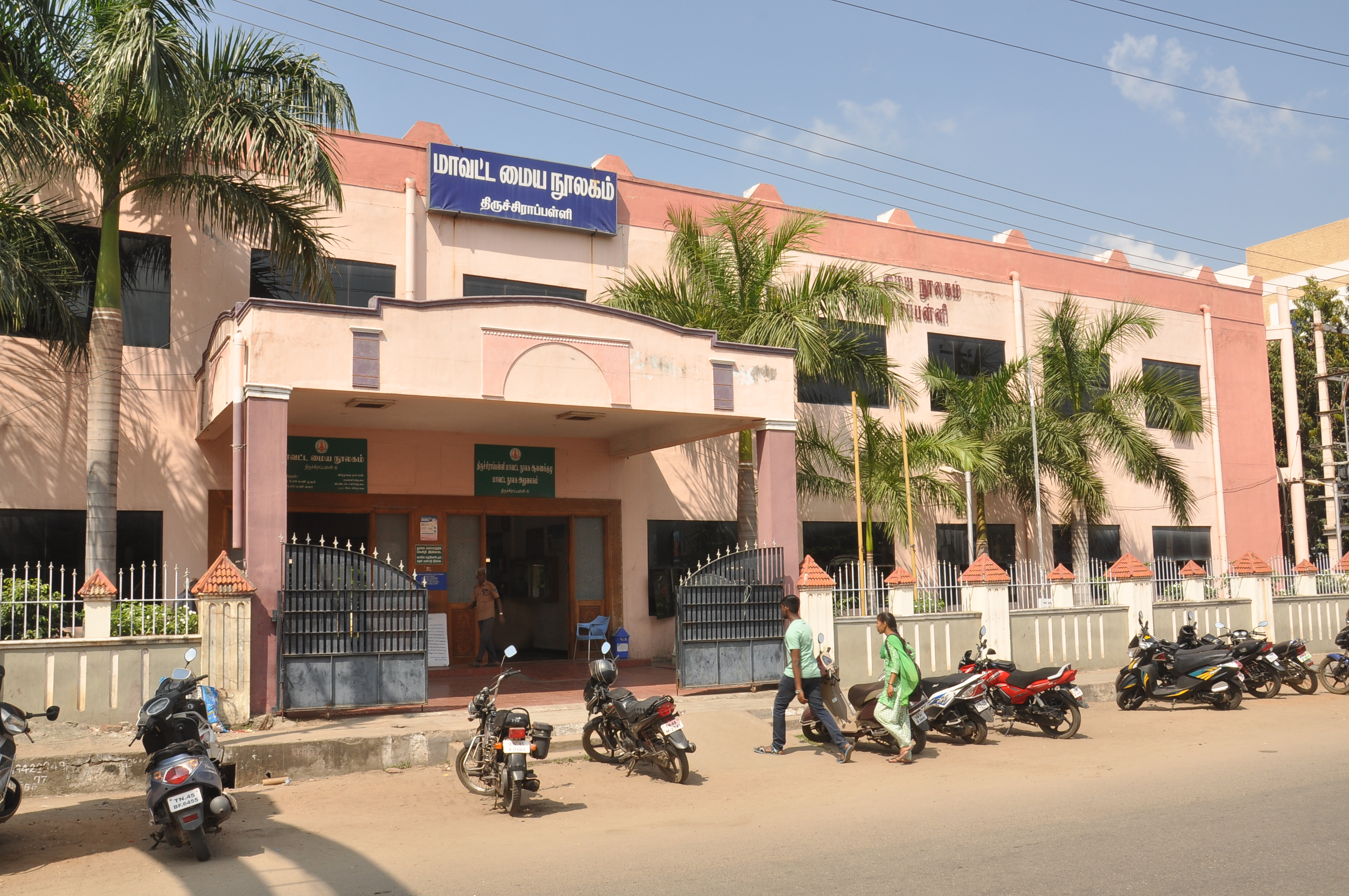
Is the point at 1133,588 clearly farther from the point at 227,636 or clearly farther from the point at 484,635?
the point at 227,636

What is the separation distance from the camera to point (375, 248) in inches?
669

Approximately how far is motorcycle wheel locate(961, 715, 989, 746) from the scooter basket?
500cm

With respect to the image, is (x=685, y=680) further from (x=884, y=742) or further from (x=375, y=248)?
(x=375, y=248)

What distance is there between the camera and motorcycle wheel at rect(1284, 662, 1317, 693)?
15.4 m

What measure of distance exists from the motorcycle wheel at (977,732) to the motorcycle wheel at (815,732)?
1500mm

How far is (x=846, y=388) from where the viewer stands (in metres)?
20.9

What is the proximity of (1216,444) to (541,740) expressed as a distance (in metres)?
22.1

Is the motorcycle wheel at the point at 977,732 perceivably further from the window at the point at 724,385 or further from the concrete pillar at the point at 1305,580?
the concrete pillar at the point at 1305,580

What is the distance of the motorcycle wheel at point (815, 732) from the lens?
11.5 meters

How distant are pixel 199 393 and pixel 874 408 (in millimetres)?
12026

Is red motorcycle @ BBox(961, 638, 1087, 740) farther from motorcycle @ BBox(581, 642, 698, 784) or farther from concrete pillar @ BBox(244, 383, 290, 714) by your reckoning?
concrete pillar @ BBox(244, 383, 290, 714)

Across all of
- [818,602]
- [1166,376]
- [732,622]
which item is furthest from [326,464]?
[1166,376]

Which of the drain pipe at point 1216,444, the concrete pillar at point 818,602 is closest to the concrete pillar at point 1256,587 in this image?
the drain pipe at point 1216,444

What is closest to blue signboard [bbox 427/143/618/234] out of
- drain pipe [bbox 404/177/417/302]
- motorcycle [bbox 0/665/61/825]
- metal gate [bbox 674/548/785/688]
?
drain pipe [bbox 404/177/417/302]
